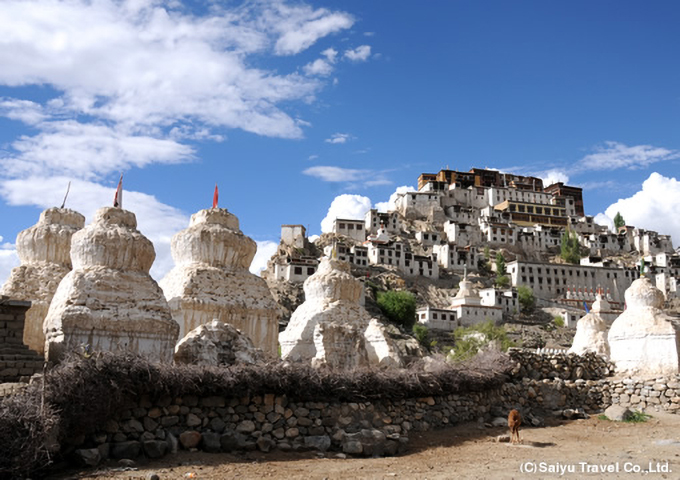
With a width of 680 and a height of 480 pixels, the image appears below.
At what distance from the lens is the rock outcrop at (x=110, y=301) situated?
13047 mm

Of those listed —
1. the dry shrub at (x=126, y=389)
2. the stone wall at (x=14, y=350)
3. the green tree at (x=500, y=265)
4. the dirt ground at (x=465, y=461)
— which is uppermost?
the green tree at (x=500, y=265)

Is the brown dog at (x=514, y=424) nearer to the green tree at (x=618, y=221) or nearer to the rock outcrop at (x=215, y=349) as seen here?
the rock outcrop at (x=215, y=349)

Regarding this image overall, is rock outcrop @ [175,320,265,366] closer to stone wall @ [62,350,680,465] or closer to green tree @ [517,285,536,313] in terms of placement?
stone wall @ [62,350,680,465]

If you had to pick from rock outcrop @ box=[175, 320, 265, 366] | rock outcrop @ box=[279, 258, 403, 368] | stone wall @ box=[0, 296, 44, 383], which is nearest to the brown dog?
rock outcrop @ box=[279, 258, 403, 368]

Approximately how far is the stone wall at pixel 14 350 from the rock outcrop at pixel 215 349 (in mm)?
2603

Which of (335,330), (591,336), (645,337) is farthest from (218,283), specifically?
(591,336)

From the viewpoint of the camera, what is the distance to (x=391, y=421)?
13.8 meters

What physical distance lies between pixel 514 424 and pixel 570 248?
10221cm

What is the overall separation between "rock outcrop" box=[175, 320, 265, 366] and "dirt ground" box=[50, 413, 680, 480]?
7.24 feet

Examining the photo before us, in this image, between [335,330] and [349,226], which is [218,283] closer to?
[335,330]

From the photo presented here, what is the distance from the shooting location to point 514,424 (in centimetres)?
1343

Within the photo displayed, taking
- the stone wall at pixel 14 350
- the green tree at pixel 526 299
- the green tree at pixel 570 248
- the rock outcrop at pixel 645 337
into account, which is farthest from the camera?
the green tree at pixel 570 248

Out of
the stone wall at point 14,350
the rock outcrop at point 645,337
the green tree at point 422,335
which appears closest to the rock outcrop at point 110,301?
the stone wall at point 14,350

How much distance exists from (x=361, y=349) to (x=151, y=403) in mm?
7140
